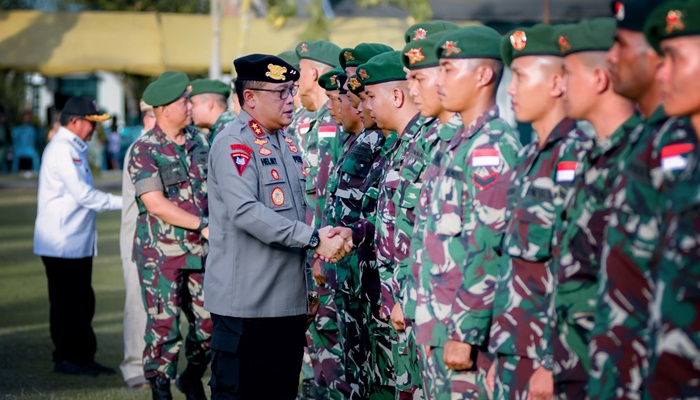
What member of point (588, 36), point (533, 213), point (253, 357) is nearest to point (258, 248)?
point (253, 357)

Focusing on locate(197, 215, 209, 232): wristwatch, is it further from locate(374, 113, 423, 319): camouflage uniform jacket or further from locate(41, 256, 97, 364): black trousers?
locate(41, 256, 97, 364): black trousers

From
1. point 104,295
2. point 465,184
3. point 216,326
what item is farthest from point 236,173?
point 104,295

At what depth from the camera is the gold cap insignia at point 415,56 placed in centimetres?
562

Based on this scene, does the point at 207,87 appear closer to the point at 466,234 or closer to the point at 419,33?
the point at 419,33

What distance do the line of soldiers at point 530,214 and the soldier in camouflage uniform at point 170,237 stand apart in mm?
1413

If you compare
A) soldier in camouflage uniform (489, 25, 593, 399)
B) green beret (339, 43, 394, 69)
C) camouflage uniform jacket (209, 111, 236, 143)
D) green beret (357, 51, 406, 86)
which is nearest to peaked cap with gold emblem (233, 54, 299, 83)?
green beret (357, 51, 406, 86)

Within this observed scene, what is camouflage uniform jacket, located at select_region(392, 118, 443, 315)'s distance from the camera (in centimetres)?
581

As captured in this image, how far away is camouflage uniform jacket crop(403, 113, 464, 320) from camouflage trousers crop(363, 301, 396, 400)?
1.20 metres

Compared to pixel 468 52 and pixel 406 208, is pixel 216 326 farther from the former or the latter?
pixel 468 52

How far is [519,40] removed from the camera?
4.64 meters

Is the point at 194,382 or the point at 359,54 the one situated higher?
the point at 359,54

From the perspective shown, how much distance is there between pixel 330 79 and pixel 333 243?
2.34m

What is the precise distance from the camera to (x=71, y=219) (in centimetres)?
998

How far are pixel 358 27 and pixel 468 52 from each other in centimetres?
2574
